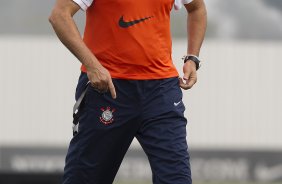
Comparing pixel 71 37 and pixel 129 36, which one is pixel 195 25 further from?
pixel 71 37

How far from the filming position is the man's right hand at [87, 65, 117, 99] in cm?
445

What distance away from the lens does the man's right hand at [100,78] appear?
4.45 m

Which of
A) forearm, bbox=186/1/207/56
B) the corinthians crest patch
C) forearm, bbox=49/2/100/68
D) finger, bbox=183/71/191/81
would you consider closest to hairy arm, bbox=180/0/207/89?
forearm, bbox=186/1/207/56


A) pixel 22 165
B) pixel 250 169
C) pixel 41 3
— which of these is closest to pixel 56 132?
pixel 22 165

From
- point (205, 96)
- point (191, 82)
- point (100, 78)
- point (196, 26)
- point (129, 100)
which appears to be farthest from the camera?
point (205, 96)

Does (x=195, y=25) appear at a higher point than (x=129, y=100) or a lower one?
higher

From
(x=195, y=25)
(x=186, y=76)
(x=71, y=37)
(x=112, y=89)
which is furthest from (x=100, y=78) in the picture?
(x=195, y=25)

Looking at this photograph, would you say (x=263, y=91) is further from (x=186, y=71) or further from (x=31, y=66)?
(x=186, y=71)

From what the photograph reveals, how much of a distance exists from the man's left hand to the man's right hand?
468 millimetres

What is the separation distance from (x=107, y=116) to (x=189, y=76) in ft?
1.58

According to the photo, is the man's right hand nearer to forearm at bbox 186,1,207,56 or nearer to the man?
the man

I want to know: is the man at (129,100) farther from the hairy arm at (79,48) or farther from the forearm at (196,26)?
the forearm at (196,26)

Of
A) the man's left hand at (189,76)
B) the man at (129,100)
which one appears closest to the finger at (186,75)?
the man's left hand at (189,76)

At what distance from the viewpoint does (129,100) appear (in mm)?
4648
